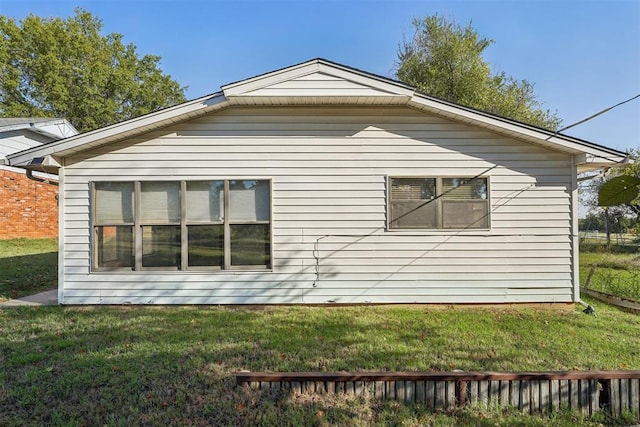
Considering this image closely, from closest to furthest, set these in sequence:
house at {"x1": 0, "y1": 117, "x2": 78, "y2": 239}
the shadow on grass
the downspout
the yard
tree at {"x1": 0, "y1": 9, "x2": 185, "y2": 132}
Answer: the yard, the downspout, the shadow on grass, house at {"x1": 0, "y1": 117, "x2": 78, "y2": 239}, tree at {"x1": 0, "y1": 9, "x2": 185, "y2": 132}

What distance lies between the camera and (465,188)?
5.68 meters

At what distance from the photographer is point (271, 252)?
563cm

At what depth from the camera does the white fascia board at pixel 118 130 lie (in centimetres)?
526

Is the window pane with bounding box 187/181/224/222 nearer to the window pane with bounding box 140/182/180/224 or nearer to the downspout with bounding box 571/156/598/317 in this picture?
the window pane with bounding box 140/182/180/224

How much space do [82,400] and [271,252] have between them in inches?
125

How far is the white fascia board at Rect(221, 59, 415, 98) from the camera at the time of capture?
5.19 metres

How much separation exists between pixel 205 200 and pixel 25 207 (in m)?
11.7

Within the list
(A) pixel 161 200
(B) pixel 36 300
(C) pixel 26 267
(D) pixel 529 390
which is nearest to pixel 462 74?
(A) pixel 161 200

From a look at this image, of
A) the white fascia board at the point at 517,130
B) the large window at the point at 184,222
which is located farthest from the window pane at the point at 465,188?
the large window at the point at 184,222

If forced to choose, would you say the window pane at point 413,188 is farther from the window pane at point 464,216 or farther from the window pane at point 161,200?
the window pane at point 161,200

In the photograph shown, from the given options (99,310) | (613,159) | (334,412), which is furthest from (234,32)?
(334,412)

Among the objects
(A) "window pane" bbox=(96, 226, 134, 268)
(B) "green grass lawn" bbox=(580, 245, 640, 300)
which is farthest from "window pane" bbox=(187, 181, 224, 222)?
(B) "green grass lawn" bbox=(580, 245, 640, 300)

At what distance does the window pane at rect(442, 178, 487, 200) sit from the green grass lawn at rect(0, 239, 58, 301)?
798 cm

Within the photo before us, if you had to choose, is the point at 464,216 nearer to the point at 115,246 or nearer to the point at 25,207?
the point at 115,246
